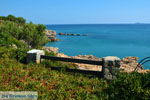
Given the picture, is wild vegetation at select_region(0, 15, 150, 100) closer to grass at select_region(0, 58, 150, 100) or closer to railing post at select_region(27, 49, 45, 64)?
grass at select_region(0, 58, 150, 100)

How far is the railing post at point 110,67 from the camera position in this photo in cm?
1076

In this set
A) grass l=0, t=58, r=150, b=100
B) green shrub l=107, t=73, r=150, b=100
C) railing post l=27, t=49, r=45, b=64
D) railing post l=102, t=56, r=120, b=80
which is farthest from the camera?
railing post l=27, t=49, r=45, b=64

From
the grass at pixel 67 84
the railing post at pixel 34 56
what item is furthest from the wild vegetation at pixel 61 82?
the railing post at pixel 34 56

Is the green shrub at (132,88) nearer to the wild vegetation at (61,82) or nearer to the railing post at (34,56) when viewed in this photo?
the wild vegetation at (61,82)

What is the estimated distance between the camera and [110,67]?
1084 centimetres

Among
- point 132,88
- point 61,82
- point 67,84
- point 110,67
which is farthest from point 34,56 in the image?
point 132,88

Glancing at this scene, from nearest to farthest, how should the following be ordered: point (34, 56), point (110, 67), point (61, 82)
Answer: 1. point (61, 82)
2. point (110, 67)
3. point (34, 56)

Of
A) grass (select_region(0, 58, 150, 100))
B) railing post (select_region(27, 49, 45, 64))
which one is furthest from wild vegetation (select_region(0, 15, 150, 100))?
railing post (select_region(27, 49, 45, 64))

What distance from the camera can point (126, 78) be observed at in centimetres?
801

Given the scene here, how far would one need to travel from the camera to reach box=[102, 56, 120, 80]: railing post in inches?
424

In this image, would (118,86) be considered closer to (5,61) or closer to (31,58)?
(31,58)

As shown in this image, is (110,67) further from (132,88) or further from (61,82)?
(132,88)

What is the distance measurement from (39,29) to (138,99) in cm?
2839

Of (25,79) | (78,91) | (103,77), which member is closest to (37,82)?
(25,79)
